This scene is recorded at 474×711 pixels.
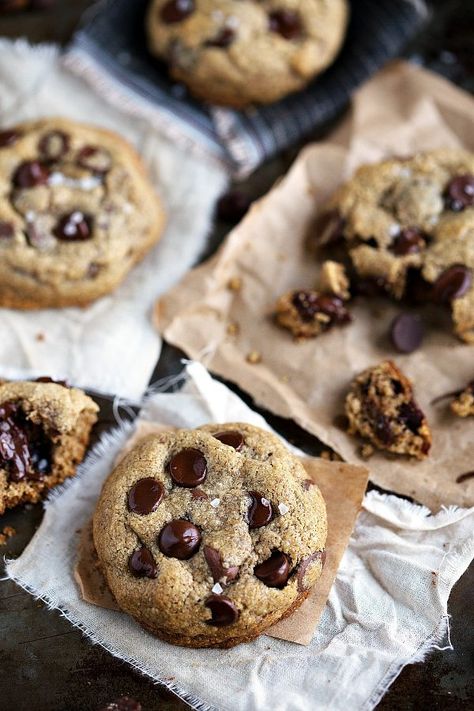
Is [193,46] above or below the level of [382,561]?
above

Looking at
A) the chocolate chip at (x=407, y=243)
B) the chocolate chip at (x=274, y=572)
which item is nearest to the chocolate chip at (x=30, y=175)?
the chocolate chip at (x=407, y=243)

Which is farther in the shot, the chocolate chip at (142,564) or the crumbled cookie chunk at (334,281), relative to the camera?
the crumbled cookie chunk at (334,281)

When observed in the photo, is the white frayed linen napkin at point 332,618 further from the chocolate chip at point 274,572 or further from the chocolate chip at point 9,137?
Answer: the chocolate chip at point 9,137

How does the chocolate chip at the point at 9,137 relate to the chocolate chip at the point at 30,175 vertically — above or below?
above

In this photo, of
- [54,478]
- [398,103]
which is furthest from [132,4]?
[54,478]

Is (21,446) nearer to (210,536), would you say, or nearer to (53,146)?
(210,536)

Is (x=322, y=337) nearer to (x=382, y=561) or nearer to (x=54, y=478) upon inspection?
(x=382, y=561)

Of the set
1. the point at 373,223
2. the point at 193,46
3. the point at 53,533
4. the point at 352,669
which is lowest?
the point at 352,669

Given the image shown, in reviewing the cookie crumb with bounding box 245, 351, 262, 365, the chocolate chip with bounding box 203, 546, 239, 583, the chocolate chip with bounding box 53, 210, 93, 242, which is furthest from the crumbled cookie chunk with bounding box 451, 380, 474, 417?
the chocolate chip with bounding box 53, 210, 93, 242
